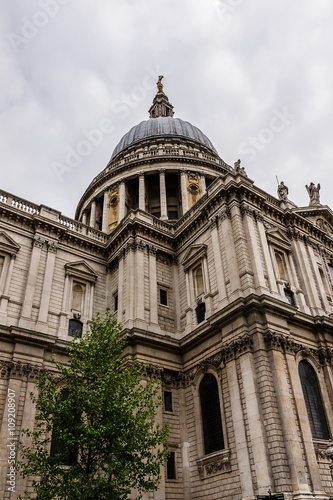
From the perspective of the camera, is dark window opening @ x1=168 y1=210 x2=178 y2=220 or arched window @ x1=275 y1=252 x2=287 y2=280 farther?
dark window opening @ x1=168 y1=210 x2=178 y2=220

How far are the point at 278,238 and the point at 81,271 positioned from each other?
537 inches

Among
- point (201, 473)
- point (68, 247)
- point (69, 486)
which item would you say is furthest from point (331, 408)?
point (68, 247)

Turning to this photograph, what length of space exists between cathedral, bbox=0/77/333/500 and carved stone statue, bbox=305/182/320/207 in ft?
0.90

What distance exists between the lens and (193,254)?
2958cm

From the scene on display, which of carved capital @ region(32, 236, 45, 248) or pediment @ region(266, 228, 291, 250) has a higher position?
carved capital @ region(32, 236, 45, 248)

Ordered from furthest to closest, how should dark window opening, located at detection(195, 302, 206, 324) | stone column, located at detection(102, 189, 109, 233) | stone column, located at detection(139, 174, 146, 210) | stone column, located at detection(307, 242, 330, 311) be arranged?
stone column, located at detection(102, 189, 109, 233) → stone column, located at detection(139, 174, 146, 210) → stone column, located at detection(307, 242, 330, 311) → dark window opening, located at detection(195, 302, 206, 324)

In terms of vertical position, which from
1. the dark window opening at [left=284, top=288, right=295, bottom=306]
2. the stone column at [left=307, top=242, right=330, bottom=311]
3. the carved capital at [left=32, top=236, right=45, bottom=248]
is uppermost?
the carved capital at [left=32, top=236, right=45, bottom=248]

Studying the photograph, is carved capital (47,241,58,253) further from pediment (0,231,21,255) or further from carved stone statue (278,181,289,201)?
carved stone statue (278,181,289,201)

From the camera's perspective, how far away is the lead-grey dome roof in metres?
53.8

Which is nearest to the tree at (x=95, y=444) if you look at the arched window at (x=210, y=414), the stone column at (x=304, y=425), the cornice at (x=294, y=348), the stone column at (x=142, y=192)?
the arched window at (x=210, y=414)

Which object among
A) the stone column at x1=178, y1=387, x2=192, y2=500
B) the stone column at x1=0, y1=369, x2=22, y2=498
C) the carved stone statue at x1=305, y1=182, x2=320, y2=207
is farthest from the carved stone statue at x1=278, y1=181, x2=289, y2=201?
the stone column at x1=0, y1=369, x2=22, y2=498

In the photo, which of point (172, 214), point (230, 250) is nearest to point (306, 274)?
point (230, 250)

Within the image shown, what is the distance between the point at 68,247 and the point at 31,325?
7.02m

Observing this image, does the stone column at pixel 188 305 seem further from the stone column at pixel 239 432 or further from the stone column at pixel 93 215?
the stone column at pixel 93 215
